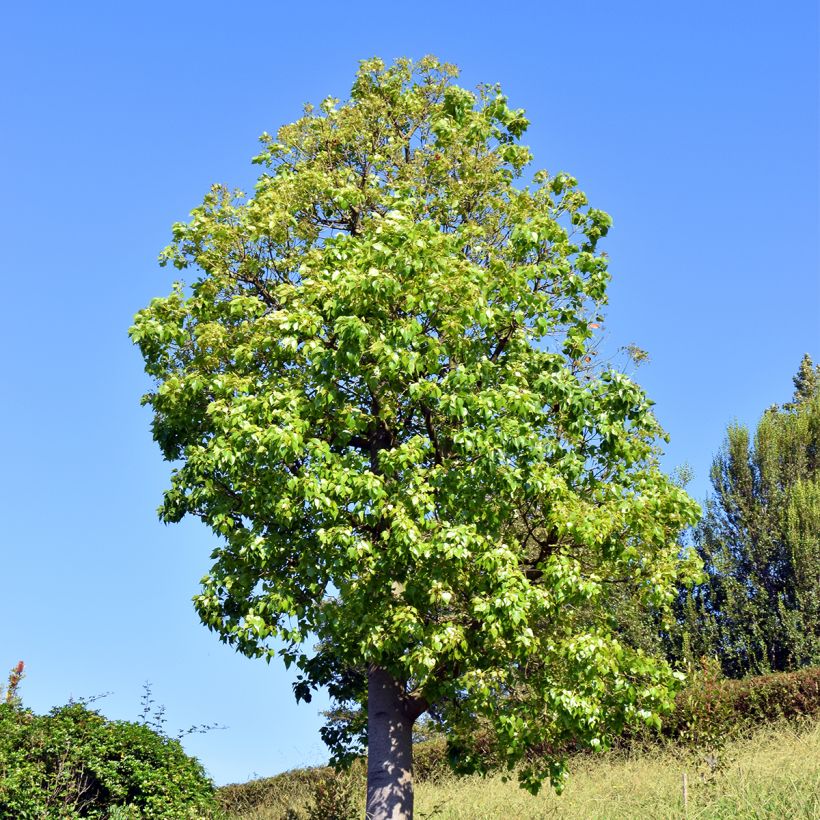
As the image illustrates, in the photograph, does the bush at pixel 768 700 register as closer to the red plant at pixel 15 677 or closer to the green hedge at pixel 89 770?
the green hedge at pixel 89 770

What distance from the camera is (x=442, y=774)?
27.7m

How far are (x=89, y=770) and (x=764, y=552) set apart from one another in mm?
24890

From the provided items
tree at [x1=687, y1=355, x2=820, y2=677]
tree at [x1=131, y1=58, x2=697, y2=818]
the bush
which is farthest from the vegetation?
tree at [x1=687, y1=355, x2=820, y2=677]

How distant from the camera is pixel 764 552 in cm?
3456

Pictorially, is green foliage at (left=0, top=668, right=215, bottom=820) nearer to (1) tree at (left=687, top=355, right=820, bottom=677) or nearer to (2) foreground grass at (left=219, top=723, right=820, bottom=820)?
(2) foreground grass at (left=219, top=723, right=820, bottom=820)

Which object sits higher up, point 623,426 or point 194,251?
point 194,251

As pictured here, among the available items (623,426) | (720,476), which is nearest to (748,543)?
(720,476)

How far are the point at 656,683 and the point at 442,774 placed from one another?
1344 cm

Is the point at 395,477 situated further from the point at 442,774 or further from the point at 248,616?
the point at 442,774

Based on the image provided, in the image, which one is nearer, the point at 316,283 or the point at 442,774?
the point at 316,283

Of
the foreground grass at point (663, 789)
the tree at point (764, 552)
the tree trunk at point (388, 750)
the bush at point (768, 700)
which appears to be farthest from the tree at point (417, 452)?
the tree at point (764, 552)

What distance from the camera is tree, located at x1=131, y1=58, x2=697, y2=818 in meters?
14.8

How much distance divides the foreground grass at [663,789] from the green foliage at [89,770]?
143 inches

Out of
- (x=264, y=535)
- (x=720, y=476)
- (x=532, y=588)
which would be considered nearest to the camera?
(x=532, y=588)
